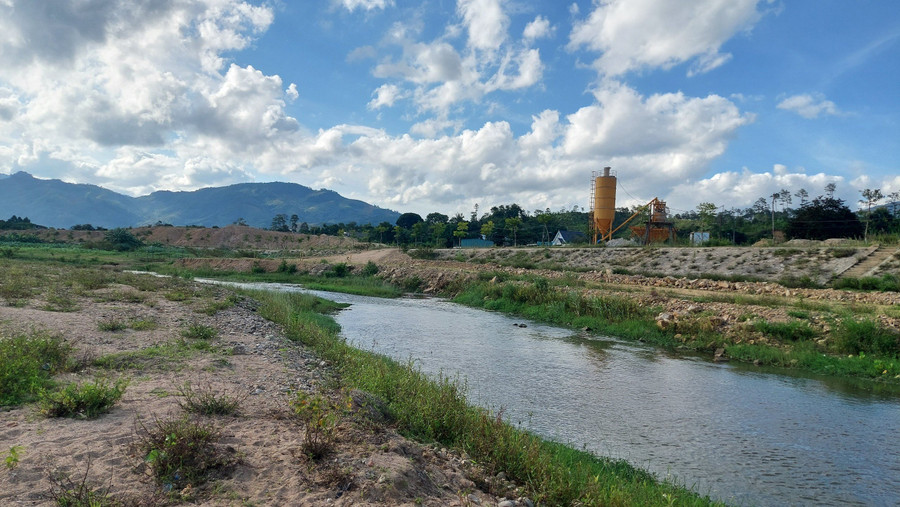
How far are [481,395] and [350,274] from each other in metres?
38.2

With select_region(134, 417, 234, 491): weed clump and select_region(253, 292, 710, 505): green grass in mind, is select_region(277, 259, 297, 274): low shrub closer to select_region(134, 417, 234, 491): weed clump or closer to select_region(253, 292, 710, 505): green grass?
select_region(253, 292, 710, 505): green grass

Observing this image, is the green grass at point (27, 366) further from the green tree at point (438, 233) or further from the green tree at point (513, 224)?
the green tree at point (438, 233)

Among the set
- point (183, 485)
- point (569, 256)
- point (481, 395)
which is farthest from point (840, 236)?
point (183, 485)

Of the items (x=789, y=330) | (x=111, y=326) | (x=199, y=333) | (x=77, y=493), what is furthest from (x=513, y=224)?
(x=77, y=493)

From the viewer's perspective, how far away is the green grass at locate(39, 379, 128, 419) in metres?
5.91

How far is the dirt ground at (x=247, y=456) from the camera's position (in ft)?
14.7

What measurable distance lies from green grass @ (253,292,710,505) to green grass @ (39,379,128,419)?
3508 mm

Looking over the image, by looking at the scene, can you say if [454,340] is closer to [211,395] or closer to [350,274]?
[211,395]

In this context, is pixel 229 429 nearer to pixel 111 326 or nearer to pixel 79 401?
pixel 79 401

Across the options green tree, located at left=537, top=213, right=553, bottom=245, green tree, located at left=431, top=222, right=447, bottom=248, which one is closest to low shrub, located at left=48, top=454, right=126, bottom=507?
green tree, located at left=537, top=213, right=553, bottom=245

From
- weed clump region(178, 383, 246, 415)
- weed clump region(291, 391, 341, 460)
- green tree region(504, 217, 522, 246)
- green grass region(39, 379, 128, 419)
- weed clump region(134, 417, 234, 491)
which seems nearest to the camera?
weed clump region(134, 417, 234, 491)

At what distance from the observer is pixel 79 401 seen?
239 inches

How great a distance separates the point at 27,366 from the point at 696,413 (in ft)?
39.1

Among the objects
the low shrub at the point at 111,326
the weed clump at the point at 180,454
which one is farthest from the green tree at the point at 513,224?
the weed clump at the point at 180,454
